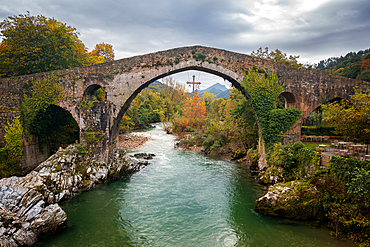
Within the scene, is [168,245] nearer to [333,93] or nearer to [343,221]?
[343,221]

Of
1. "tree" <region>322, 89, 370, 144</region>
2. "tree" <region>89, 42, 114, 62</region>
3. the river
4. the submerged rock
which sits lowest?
the river

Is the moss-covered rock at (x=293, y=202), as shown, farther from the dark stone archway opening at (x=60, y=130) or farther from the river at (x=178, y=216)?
the dark stone archway opening at (x=60, y=130)

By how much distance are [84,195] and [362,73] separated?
69.7 ft

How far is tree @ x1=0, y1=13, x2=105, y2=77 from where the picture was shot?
13797 millimetres

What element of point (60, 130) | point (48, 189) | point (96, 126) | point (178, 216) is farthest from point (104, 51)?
point (178, 216)

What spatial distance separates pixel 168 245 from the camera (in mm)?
6477

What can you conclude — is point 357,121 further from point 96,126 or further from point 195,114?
point 195,114

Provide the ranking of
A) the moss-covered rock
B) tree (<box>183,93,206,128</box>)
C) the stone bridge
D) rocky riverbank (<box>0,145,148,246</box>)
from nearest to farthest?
rocky riverbank (<box>0,145,148,246</box>), the moss-covered rock, the stone bridge, tree (<box>183,93,206,128</box>)

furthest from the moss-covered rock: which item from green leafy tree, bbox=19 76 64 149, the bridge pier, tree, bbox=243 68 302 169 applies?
green leafy tree, bbox=19 76 64 149

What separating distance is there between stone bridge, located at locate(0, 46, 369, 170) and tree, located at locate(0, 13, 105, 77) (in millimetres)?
1768

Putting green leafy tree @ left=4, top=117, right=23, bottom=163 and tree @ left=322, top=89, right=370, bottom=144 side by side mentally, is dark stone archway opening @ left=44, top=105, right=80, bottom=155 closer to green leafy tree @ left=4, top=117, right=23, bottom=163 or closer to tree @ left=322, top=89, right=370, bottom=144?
green leafy tree @ left=4, top=117, right=23, bottom=163

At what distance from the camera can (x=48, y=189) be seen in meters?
8.68

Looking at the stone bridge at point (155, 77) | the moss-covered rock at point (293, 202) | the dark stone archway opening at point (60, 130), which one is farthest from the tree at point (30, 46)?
the moss-covered rock at point (293, 202)

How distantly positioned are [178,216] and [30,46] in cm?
1425
